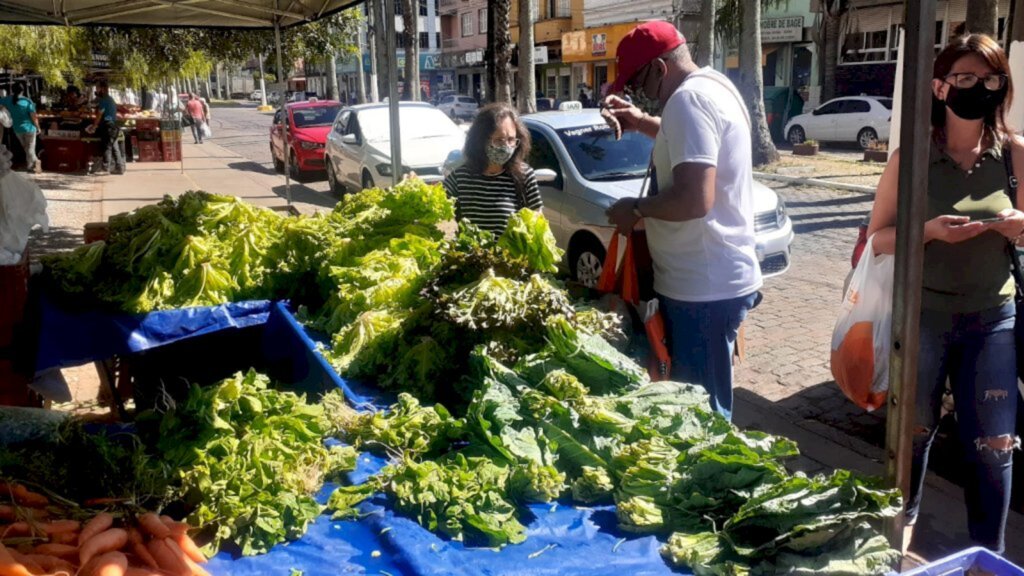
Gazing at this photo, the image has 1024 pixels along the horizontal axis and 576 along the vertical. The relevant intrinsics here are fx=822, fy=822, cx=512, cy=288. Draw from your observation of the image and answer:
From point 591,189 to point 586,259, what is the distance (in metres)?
0.72

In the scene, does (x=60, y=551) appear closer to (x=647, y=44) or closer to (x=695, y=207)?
(x=695, y=207)

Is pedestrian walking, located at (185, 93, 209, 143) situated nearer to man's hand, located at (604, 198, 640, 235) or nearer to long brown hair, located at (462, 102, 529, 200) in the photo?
long brown hair, located at (462, 102, 529, 200)

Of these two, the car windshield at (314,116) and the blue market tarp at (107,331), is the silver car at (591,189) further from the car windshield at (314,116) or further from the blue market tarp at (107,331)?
the car windshield at (314,116)

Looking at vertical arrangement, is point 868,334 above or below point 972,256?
below

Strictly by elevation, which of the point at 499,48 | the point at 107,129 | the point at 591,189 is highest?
the point at 499,48

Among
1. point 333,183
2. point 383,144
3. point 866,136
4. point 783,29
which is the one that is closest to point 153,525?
point 383,144

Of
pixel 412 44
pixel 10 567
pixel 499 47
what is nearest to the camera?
pixel 10 567

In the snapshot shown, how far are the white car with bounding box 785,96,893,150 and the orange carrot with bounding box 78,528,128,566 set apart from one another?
24.3 metres

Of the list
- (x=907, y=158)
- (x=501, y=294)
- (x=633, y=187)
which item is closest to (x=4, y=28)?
(x=633, y=187)

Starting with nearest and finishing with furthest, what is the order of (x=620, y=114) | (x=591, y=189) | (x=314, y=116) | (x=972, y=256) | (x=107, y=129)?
(x=972, y=256) < (x=620, y=114) < (x=591, y=189) < (x=107, y=129) < (x=314, y=116)

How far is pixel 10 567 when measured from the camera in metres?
2.04

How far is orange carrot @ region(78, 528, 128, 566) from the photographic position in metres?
2.15

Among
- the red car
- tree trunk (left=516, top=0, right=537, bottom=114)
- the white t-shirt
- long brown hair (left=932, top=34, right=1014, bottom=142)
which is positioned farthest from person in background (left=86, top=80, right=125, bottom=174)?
long brown hair (left=932, top=34, right=1014, bottom=142)

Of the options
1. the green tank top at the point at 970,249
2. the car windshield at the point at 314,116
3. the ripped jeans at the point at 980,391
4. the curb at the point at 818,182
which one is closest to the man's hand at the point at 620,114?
the green tank top at the point at 970,249
